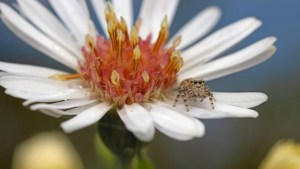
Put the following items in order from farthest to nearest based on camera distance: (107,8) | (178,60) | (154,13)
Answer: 1. (154,13)
2. (107,8)
3. (178,60)

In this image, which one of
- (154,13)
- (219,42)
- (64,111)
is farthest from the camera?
(154,13)

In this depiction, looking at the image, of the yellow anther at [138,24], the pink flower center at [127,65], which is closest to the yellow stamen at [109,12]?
the pink flower center at [127,65]

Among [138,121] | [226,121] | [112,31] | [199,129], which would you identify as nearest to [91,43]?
[112,31]

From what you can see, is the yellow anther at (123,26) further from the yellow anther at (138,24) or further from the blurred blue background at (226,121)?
the blurred blue background at (226,121)

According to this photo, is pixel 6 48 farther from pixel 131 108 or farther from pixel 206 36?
pixel 131 108

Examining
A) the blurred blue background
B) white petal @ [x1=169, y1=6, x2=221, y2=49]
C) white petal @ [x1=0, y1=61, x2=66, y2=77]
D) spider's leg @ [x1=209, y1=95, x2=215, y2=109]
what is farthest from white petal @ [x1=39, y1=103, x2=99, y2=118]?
the blurred blue background

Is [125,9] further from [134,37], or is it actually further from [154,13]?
[134,37]

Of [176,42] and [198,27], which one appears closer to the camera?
[176,42]
